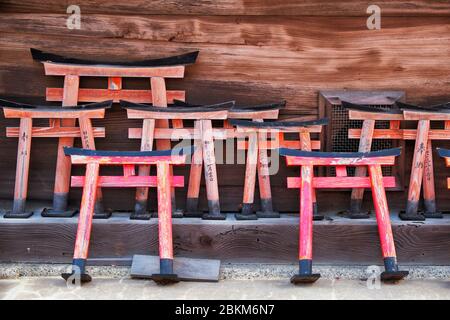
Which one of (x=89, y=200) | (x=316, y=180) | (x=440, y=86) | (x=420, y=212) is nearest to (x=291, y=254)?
(x=316, y=180)

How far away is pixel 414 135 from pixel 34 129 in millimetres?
3283

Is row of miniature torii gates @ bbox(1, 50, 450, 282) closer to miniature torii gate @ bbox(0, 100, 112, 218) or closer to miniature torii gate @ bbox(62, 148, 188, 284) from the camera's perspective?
miniature torii gate @ bbox(0, 100, 112, 218)

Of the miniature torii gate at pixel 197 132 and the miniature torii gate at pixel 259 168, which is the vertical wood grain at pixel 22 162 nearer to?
the miniature torii gate at pixel 197 132

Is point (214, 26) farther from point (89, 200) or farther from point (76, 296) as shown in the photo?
point (76, 296)

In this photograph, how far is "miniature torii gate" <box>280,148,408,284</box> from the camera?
3904 millimetres

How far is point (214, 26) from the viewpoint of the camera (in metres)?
4.51

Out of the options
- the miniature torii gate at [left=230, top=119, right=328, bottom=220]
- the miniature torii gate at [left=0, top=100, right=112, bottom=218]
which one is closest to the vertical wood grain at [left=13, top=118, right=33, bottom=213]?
the miniature torii gate at [left=0, top=100, right=112, bottom=218]

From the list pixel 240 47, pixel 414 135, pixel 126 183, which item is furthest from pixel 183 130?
pixel 414 135

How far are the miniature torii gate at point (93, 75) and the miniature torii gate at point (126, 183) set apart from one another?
409 millimetres

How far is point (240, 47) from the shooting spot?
454 cm

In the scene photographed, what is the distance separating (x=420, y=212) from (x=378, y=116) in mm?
961

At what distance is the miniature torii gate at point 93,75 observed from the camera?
439 cm

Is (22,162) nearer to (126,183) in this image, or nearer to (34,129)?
(34,129)

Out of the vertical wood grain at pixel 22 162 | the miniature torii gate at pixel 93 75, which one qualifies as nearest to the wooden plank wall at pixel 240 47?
the miniature torii gate at pixel 93 75
